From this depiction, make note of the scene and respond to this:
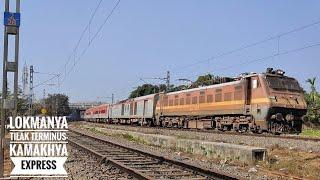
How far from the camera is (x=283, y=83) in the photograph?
27422mm

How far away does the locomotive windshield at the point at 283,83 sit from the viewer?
1052 inches

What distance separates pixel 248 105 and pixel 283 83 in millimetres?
2262

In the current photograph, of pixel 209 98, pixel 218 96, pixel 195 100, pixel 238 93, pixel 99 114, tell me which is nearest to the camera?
pixel 238 93

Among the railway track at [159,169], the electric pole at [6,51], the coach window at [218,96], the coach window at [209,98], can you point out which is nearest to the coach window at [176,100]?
the coach window at [209,98]

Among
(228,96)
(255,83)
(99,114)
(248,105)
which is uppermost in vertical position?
(255,83)

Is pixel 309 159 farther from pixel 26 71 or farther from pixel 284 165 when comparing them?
pixel 26 71

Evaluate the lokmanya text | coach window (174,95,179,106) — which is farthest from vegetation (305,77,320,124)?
the lokmanya text

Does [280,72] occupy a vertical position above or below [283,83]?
above

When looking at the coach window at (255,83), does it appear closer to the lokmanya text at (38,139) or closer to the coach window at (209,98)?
the coach window at (209,98)

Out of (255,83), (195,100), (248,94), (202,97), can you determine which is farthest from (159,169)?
(195,100)

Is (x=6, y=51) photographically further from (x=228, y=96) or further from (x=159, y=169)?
(x=228, y=96)

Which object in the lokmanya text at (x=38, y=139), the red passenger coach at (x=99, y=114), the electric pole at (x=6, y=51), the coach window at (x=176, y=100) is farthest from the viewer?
Result: the red passenger coach at (x=99, y=114)

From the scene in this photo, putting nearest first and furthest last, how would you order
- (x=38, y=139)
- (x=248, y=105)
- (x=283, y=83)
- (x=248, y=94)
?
1. (x=38, y=139)
2. (x=283, y=83)
3. (x=248, y=105)
4. (x=248, y=94)

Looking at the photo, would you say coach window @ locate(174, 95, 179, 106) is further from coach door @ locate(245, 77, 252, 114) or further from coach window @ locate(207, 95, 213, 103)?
coach door @ locate(245, 77, 252, 114)
